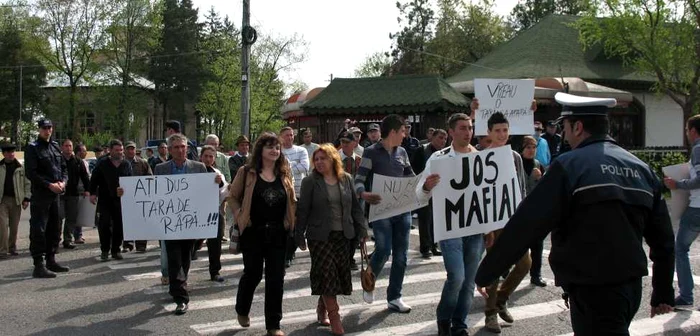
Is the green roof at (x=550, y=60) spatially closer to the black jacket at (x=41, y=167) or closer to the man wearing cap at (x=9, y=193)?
the man wearing cap at (x=9, y=193)

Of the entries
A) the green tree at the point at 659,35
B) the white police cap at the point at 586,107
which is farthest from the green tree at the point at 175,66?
the white police cap at the point at 586,107

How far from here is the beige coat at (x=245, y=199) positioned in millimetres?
6402

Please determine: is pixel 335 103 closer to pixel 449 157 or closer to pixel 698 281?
pixel 698 281

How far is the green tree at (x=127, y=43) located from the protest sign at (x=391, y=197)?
2175 inches

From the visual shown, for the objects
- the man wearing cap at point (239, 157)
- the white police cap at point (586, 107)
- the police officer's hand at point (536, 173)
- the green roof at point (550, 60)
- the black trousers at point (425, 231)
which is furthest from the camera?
the green roof at point (550, 60)

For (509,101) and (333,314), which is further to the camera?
(509,101)

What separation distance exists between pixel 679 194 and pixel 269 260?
424cm

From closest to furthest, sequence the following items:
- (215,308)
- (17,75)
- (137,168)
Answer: (215,308) → (137,168) → (17,75)

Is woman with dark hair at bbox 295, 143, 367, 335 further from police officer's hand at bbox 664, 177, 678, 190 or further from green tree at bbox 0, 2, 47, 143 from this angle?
green tree at bbox 0, 2, 47, 143

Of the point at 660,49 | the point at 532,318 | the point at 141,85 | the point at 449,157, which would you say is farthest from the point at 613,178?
the point at 141,85

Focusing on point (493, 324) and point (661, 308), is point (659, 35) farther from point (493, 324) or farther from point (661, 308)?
point (661, 308)

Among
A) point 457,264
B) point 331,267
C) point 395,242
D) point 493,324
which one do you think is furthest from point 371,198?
point 493,324

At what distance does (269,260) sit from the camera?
21.3 ft

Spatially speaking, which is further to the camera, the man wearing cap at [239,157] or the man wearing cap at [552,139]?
the man wearing cap at [552,139]
